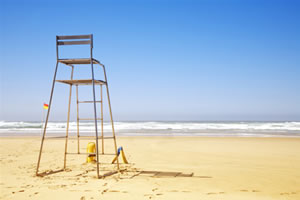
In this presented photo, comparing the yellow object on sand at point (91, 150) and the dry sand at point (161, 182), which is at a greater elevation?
the yellow object on sand at point (91, 150)

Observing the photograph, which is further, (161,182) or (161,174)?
(161,174)

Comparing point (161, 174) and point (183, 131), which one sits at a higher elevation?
point (183, 131)

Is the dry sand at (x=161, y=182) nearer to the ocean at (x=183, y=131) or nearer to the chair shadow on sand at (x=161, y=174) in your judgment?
the chair shadow on sand at (x=161, y=174)

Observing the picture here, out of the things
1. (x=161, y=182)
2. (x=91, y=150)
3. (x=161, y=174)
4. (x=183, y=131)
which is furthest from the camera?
(x=183, y=131)

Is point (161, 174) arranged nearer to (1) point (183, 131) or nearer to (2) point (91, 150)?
(2) point (91, 150)

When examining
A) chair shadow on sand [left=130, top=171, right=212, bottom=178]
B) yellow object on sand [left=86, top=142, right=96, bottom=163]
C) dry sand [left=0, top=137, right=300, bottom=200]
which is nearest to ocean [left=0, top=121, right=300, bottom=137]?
dry sand [left=0, top=137, right=300, bottom=200]

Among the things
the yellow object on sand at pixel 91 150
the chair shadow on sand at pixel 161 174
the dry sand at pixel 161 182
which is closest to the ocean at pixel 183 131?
the dry sand at pixel 161 182

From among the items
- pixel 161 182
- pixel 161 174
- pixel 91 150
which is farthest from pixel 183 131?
pixel 161 182

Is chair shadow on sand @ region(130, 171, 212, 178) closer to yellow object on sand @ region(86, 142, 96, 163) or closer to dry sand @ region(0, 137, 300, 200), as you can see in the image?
dry sand @ region(0, 137, 300, 200)

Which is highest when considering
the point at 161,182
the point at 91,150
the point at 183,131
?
the point at 183,131

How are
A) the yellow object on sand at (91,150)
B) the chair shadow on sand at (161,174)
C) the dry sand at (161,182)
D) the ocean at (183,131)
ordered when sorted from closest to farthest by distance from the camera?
the dry sand at (161,182), the chair shadow on sand at (161,174), the yellow object on sand at (91,150), the ocean at (183,131)

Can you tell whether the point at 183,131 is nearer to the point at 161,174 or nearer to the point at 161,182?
the point at 161,174

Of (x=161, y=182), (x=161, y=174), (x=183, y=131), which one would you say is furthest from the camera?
(x=183, y=131)

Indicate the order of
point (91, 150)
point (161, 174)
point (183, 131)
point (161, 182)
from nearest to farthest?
point (161, 182) → point (161, 174) → point (91, 150) → point (183, 131)
